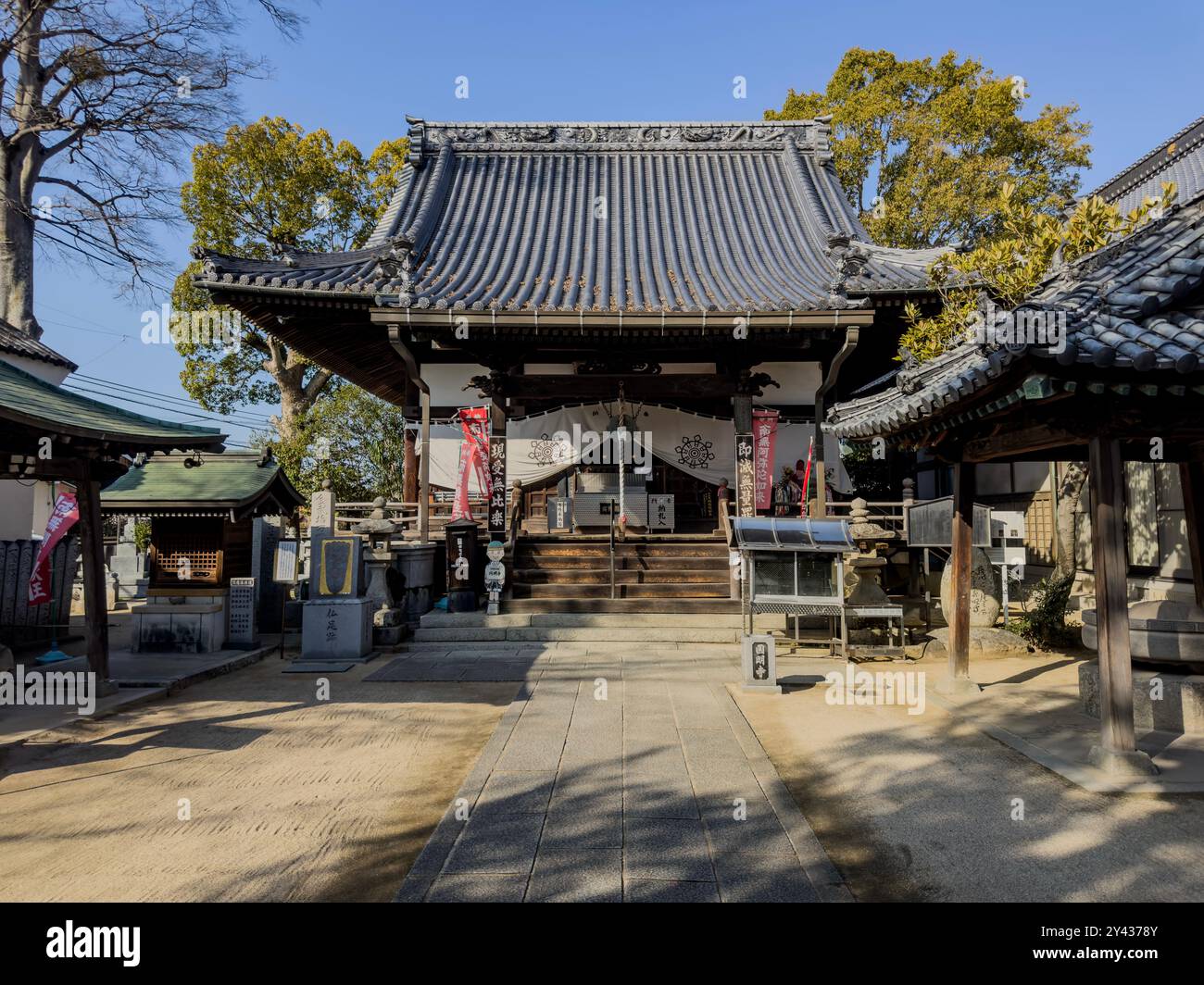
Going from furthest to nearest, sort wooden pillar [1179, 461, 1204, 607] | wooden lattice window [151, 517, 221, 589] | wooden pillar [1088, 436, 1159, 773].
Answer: wooden lattice window [151, 517, 221, 589] < wooden pillar [1179, 461, 1204, 607] < wooden pillar [1088, 436, 1159, 773]

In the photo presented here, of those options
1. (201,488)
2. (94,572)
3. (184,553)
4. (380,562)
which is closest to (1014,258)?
(380,562)

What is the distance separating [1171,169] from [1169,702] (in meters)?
16.3

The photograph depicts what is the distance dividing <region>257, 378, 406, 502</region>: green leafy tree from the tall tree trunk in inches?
315

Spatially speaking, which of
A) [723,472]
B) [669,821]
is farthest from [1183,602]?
[723,472]

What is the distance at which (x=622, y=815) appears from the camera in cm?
448

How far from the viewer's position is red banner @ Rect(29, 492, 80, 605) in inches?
392

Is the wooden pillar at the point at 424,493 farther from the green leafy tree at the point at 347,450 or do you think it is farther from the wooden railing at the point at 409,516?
the green leafy tree at the point at 347,450

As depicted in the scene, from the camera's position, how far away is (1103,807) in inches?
178

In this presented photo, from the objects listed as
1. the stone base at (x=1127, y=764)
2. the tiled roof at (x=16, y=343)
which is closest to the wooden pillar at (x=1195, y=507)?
the stone base at (x=1127, y=764)

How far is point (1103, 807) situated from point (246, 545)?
1090 centimetres

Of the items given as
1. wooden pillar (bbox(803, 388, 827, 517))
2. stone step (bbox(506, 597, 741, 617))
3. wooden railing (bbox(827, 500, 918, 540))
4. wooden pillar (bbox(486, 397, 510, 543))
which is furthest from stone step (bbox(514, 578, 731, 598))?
wooden railing (bbox(827, 500, 918, 540))

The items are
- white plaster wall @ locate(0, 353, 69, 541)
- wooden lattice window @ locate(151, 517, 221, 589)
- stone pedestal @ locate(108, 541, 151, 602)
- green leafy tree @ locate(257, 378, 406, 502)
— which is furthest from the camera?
green leafy tree @ locate(257, 378, 406, 502)

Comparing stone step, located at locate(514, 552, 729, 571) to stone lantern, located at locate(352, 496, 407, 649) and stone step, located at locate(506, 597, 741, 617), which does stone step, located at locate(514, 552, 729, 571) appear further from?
stone lantern, located at locate(352, 496, 407, 649)

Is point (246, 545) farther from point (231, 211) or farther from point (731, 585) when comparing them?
point (231, 211)
